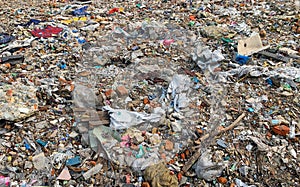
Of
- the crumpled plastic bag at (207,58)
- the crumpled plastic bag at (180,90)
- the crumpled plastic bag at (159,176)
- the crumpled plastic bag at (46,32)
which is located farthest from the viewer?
the crumpled plastic bag at (46,32)

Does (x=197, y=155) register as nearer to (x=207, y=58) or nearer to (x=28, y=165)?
(x=28, y=165)

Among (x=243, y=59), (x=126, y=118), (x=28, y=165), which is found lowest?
(x=28, y=165)

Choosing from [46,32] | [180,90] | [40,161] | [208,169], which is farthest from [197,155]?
[46,32]

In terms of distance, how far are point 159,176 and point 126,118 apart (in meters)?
0.67

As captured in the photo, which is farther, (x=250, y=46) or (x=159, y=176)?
(x=250, y=46)

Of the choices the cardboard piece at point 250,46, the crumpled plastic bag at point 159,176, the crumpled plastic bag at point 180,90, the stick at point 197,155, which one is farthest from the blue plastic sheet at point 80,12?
the crumpled plastic bag at point 159,176

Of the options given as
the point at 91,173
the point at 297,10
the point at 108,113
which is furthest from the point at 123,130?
the point at 297,10

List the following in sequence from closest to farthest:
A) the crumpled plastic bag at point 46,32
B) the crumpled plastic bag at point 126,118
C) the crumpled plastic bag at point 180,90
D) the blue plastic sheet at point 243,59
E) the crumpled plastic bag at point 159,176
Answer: the crumpled plastic bag at point 159,176 < the crumpled plastic bag at point 126,118 < the crumpled plastic bag at point 180,90 < the blue plastic sheet at point 243,59 < the crumpled plastic bag at point 46,32

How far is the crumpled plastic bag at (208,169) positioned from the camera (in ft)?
7.60

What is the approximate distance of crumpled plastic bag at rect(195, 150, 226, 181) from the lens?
2.32 metres

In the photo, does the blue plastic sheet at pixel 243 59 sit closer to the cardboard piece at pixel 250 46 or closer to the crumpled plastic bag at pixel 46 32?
the cardboard piece at pixel 250 46

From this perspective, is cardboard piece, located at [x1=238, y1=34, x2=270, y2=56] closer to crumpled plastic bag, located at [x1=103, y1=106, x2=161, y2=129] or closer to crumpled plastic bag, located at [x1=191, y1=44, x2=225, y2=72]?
crumpled plastic bag, located at [x1=191, y1=44, x2=225, y2=72]

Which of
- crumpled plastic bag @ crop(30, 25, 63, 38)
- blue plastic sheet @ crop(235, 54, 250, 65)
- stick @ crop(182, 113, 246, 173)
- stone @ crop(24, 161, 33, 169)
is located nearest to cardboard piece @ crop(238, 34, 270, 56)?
blue plastic sheet @ crop(235, 54, 250, 65)

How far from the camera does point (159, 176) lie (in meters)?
2.27
